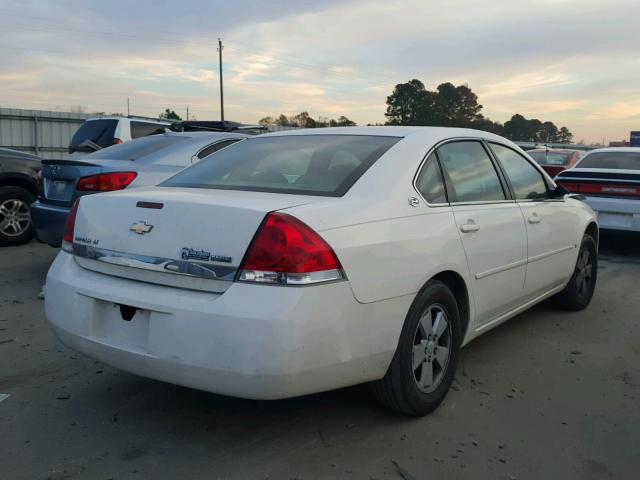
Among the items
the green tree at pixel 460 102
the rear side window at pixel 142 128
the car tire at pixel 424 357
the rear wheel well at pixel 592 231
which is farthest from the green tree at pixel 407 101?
the car tire at pixel 424 357

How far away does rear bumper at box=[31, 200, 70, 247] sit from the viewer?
19.1 feet

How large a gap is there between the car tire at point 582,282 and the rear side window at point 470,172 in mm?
1619

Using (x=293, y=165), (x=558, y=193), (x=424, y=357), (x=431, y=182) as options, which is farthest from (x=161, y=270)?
(x=558, y=193)

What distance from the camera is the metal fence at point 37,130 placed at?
18.7 metres

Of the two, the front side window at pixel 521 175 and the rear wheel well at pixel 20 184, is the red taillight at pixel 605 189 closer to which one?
the front side window at pixel 521 175

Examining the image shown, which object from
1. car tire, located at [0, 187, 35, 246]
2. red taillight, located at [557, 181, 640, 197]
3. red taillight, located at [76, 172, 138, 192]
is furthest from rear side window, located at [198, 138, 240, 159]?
red taillight, located at [557, 181, 640, 197]

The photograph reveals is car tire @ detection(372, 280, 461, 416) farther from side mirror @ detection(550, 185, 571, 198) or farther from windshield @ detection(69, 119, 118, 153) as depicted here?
windshield @ detection(69, 119, 118, 153)

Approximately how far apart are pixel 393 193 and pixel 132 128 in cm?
878

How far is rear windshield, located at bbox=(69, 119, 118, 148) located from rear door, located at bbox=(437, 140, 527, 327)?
8.25m

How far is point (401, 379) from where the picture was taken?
9.81 feet

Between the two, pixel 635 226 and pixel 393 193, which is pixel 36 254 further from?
pixel 635 226

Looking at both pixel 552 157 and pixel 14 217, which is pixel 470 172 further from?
pixel 552 157

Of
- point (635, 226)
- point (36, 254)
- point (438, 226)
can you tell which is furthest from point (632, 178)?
point (36, 254)

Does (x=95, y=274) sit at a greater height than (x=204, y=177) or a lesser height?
lesser
